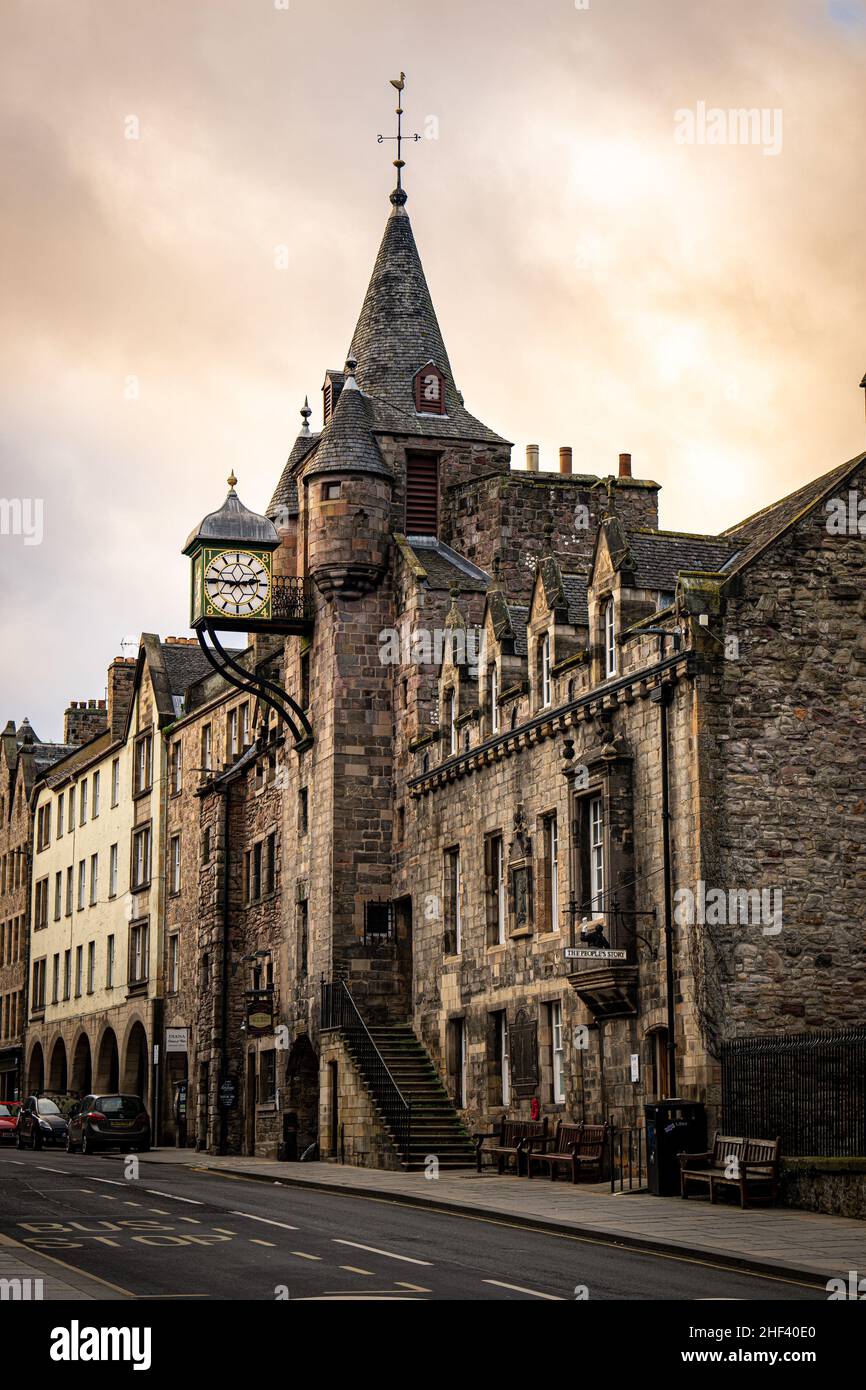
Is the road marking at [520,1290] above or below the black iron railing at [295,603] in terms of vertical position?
below

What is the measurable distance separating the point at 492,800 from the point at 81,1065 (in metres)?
37.1

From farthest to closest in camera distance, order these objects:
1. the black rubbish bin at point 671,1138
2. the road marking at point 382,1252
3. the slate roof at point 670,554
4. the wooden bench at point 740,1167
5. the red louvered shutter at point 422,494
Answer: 1. the red louvered shutter at point 422,494
2. the slate roof at point 670,554
3. the black rubbish bin at point 671,1138
4. the wooden bench at point 740,1167
5. the road marking at point 382,1252

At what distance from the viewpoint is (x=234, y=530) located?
136ft

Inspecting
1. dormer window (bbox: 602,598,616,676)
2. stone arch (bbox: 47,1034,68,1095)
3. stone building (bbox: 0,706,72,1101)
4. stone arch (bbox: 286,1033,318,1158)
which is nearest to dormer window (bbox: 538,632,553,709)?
dormer window (bbox: 602,598,616,676)

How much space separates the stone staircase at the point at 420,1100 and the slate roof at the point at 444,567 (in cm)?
942

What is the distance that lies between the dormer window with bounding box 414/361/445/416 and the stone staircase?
14634 mm

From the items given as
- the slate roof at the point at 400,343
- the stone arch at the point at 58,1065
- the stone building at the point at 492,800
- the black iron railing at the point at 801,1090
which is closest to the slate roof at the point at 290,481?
the stone building at the point at 492,800

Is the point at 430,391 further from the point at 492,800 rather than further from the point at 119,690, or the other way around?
the point at 119,690

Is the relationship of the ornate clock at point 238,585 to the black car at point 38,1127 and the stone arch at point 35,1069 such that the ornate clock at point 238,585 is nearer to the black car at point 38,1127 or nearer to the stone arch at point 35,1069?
the black car at point 38,1127

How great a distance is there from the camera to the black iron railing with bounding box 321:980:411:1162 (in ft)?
117

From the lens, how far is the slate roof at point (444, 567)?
40.4m

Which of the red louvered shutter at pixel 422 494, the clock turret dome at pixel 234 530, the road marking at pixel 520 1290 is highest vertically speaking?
the red louvered shutter at pixel 422 494
